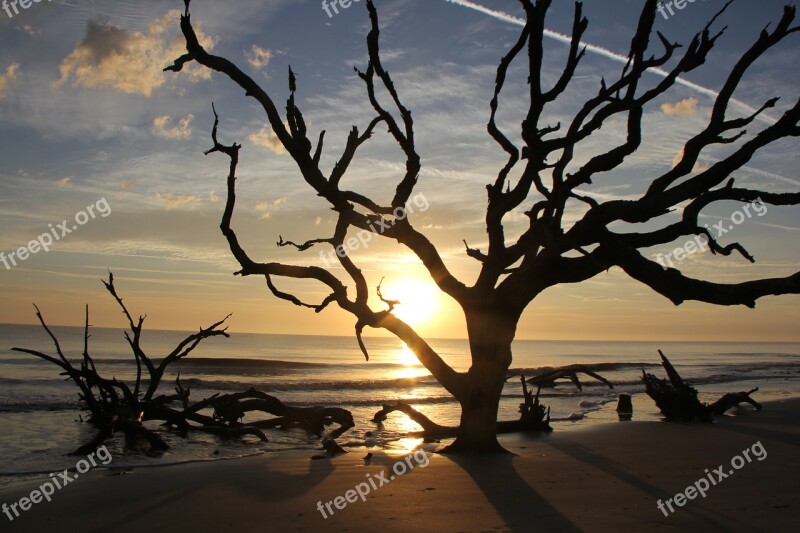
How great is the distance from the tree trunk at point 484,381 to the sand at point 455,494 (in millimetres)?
500

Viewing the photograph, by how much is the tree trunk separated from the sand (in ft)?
1.64

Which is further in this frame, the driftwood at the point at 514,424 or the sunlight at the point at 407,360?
the sunlight at the point at 407,360

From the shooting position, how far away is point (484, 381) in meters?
8.84

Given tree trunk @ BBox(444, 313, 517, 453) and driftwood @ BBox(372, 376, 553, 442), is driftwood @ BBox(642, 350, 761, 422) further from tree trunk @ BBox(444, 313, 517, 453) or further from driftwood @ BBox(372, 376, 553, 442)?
tree trunk @ BBox(444, 313, 517, 453)

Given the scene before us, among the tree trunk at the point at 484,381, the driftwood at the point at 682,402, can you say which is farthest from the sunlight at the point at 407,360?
the tree trunk at the point at 484,381

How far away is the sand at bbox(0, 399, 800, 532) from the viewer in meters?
5.36

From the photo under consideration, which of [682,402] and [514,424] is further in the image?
[682,402]

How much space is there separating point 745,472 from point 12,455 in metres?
11.4

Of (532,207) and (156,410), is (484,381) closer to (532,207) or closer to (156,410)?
(532,207)

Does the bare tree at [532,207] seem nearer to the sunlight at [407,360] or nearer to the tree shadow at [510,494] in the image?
the tree shadow at [510,494]

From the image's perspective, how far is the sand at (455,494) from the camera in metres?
5.36

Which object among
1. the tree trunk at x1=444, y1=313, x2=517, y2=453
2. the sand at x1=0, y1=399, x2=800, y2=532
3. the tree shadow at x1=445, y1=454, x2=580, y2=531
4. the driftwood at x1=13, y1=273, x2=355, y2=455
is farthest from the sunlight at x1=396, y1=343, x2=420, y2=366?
the tree shadow at x1=445, y1=454, x2=580, y2=531

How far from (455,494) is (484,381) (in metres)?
2.66

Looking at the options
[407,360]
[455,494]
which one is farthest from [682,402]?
[407,360]
